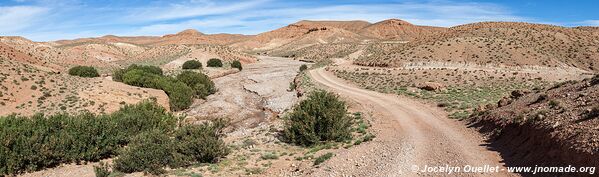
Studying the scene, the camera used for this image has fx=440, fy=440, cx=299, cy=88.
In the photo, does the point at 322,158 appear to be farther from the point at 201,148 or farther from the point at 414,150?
the point at 201,148

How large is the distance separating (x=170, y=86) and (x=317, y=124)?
76.7 feet

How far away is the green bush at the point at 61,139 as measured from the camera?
58.5 ft

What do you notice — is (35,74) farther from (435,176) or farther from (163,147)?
(435,176)

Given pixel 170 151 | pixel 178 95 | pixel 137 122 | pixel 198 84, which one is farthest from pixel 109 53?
pixel 170 151

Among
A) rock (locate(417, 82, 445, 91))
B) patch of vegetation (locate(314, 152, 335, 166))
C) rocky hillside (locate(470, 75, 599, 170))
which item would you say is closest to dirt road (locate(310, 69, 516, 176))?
patch of vegetation (locate(314, 152, 335, 166))

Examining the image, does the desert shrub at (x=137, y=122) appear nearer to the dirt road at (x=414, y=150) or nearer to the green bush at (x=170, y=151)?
the green bush at (x=170, y=151)

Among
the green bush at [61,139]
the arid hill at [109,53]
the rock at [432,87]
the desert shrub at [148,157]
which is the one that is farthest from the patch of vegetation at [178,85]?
the arid hill at [109,53]

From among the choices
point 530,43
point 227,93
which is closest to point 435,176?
point 227,93

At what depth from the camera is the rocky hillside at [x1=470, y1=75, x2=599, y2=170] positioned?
1270 centimetres

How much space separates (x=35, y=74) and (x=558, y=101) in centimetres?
4128

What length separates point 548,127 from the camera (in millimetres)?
15195

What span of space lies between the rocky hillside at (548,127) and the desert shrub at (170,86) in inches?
972

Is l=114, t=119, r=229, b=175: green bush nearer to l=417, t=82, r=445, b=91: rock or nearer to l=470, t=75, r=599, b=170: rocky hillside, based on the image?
l=470, t=75, r=599, b=170: rocky hillside

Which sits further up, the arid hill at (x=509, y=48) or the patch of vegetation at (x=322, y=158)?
the arid hill at (x=509, y=48)
